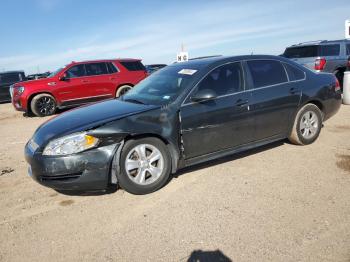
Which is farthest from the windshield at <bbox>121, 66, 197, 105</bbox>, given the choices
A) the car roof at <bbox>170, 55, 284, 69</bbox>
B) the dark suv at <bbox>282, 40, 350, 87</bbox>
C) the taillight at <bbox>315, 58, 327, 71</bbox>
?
the dark suv at <bbox>282, 40, 350, 87</bbox>

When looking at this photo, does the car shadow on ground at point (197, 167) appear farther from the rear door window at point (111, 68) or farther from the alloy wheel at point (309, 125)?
the rear door window at point (111, 68)

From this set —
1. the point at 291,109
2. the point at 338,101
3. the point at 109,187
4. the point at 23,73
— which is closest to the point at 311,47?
the point at 338,101

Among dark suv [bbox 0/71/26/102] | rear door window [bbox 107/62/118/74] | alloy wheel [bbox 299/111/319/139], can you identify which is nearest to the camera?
alloy wheel [bbox 299/111/319/139]

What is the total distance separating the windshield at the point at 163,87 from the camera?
4553 millimetres

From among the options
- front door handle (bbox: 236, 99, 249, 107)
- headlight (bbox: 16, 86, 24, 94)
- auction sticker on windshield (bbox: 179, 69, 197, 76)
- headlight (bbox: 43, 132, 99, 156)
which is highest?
auction sticker on windshield (bbox: 179, 69, 197, 76)

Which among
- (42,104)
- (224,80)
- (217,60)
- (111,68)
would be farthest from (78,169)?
(111,68)

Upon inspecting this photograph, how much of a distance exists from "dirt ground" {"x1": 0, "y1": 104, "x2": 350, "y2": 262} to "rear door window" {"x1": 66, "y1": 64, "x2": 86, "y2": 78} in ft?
23.7

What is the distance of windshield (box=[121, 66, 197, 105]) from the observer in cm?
455

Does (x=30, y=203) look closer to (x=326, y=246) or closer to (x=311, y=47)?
(x=326, y=246)

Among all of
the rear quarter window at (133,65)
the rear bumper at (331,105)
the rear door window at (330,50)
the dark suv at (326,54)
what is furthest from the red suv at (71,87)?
the rear bumper at (331,105)

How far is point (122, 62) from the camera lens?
12.7m

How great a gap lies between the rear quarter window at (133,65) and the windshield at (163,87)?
7479 mm

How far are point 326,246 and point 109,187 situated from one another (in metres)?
2.47

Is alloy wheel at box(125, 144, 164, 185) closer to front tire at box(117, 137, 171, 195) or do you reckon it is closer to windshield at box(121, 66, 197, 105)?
front tire at box(117, 137, 171, 195)
